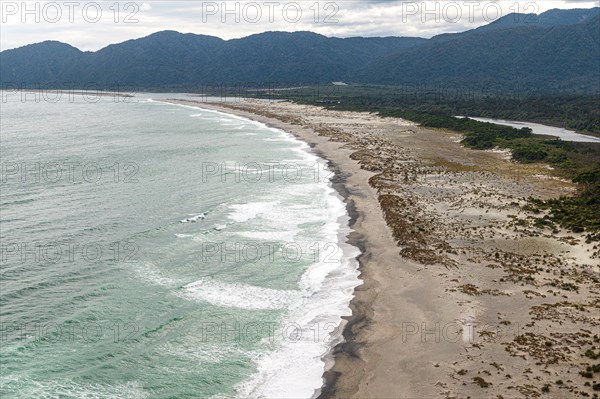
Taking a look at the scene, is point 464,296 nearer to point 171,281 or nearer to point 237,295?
point 237,295

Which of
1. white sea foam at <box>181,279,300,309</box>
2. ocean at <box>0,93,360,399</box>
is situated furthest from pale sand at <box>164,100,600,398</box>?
white sea foam at <box>181,279,300,309</box>

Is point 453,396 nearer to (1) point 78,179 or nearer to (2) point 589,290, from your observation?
(2) point 589,290

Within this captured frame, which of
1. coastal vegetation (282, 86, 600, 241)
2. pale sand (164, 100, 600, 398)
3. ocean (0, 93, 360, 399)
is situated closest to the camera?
pale sand (164, 100, 600, 398)

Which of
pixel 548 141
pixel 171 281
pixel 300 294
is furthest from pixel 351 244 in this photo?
pixel 548 141

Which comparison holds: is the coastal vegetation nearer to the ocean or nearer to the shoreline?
the shoreline

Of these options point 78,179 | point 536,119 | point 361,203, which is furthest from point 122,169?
point 536,119
